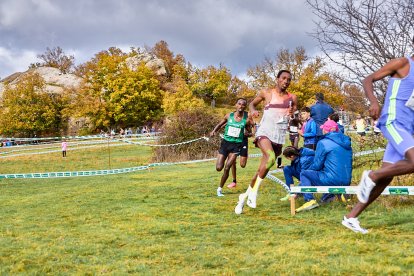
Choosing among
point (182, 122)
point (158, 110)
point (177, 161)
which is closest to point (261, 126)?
point (177, 161)

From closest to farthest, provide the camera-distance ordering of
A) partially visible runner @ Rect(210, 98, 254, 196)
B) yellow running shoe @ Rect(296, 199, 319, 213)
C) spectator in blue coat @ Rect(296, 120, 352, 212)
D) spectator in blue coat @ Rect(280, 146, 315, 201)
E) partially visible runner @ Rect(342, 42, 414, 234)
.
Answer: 1. partially visible runner @ Rect(342, 42, 414, 234)
2. yellow running shoe @ Rect(296, 199, 319, 213)
3. spectator in blue coat @ Rect(296, 120, 352, 212)
4. spectator in blue coat @ Rect(280, 146, 315, 201)
5. partially visible runner @ Rect(210, 98, 254, 196)

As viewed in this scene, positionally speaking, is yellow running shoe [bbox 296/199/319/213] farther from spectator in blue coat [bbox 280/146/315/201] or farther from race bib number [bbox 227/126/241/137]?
race bib number [bbox 227/126/241/137]

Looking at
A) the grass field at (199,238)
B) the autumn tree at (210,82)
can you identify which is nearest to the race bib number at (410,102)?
the grass field at (199,238)

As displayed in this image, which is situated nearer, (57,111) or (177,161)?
(177,161)

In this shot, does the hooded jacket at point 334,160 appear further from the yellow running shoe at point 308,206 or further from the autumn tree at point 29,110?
the autumn tree at point 29,110

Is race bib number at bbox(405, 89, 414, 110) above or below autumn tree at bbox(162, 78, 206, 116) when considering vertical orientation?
below

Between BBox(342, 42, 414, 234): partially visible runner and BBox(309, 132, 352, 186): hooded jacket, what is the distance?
2.15m

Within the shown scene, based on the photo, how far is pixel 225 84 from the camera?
2749 inches

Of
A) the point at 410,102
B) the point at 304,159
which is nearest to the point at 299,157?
the point at 304,159

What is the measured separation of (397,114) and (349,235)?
1.29 metres

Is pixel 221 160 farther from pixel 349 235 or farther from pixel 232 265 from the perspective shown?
pixel 232 265

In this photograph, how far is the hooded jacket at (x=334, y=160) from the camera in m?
6.70

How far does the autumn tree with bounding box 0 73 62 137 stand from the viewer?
58.7 metres

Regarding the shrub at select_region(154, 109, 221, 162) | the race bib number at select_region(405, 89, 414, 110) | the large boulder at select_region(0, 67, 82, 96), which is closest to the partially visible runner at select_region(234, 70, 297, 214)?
the race bib number at select_region(405, 89, 414, 110)
